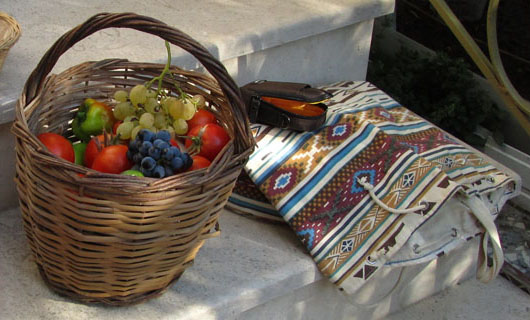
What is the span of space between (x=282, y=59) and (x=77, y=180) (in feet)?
3.48

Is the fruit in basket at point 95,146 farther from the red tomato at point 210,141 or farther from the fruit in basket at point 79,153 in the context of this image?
the red tomato at point 210,141

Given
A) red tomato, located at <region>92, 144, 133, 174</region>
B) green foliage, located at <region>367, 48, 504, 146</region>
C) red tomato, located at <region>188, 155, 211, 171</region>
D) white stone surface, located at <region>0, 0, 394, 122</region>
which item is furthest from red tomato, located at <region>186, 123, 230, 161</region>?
green foliage, located at <region>367, 48, 504, 146</region>

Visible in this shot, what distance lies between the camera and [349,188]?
168 cm

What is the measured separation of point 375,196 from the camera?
1658 millimetres

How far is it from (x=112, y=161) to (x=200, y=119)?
9.5 inches

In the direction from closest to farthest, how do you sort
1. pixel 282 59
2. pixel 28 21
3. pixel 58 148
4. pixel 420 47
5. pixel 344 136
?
pixel 58 148
pixel 344 136
pixel 28 21
pixel 282 59
pixel 420 47

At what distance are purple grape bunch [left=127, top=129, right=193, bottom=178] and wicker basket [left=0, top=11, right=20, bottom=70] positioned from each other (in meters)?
0.41

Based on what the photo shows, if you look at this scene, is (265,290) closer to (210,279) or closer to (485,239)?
(210,279)

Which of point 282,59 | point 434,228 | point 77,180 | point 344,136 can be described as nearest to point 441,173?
point 434,228

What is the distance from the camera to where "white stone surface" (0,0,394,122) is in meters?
1.74

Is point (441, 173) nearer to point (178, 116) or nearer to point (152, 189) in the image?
point (178, 116)

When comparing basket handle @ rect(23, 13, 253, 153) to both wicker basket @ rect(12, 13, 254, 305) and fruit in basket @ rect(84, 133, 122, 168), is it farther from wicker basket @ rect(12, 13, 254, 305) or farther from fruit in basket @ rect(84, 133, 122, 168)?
fruit in basket @ rect(84, 133, 122, 168)

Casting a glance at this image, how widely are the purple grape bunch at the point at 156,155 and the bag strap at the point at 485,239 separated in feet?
2.67

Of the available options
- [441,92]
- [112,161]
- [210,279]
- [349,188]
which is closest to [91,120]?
[112,161]
